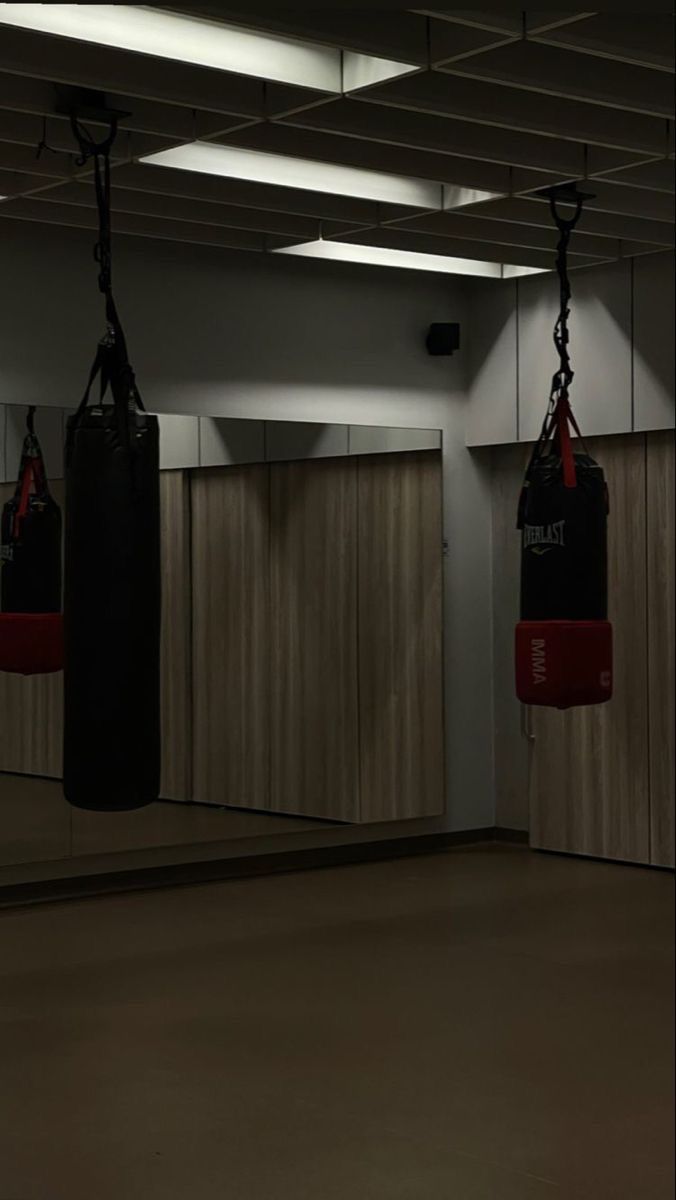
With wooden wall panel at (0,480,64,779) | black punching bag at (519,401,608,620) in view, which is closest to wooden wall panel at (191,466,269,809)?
wooden wall panel at (0,480,64,779)

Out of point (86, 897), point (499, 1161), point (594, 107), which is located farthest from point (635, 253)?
point (499, 1161)

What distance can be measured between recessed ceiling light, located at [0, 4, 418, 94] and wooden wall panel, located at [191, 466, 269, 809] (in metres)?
2.91

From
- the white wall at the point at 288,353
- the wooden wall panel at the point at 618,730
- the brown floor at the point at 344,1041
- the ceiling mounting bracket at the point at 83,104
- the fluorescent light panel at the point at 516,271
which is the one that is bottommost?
the brown floor at the point at 344,1041

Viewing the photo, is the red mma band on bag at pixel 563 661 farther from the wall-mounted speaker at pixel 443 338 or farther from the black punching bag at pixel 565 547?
the wall-mounted speaker at pixel 443 338

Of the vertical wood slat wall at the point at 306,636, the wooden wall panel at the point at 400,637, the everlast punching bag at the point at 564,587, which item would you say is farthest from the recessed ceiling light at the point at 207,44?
the wooden wall panel at the point at 400,637

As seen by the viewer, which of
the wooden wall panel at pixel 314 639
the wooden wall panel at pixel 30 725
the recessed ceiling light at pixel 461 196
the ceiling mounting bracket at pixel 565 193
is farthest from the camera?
the wooden wall panel at pixel 314 639

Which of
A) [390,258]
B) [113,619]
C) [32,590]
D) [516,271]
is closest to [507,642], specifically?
[516,271]

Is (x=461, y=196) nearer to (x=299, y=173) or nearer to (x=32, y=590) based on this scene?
(x=299, y=173)

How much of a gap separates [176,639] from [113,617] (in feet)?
12.8

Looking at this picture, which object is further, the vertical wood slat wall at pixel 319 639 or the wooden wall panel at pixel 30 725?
the vertical wood slat wall at pixel 319 639

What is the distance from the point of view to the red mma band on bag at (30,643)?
602cm

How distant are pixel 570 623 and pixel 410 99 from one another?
71.4 inches

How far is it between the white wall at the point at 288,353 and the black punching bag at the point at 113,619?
136 inches

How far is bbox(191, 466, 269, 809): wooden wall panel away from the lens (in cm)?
768
